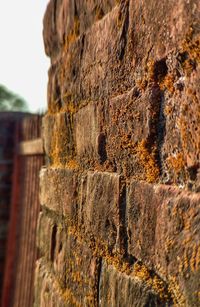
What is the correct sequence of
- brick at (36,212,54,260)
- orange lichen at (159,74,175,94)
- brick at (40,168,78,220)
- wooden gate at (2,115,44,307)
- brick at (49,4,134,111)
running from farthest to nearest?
wooden gate at (2,115,44,307)
brick at (36,212,54,260)
brick at (40,168,78,220)
brick at (49,4,134,111)
orange lichen at (159,74,175,94)

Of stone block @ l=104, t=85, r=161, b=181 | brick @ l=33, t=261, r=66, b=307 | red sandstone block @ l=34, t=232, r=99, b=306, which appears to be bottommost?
brick @ l=33, t=261, r=66, b=307

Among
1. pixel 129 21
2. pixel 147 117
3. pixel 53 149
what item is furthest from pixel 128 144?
pixel 53 149

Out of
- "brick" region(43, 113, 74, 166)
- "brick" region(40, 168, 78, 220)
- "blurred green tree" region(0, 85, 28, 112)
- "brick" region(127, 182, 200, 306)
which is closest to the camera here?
"brick" region(127, 182, 200, 306)

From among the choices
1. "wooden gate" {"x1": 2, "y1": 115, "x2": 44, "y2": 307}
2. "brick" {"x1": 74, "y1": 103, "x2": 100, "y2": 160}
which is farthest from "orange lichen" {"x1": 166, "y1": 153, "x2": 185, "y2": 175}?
"wooden gate" {"x1": 2, "y1": 115, "x2": 44, "y2": 307}

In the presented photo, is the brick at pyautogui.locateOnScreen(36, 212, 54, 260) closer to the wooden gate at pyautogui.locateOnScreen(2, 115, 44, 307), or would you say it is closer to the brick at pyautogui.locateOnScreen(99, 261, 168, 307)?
the brick at pyautogui.locateOnScreen(99, 261, 168, 307)

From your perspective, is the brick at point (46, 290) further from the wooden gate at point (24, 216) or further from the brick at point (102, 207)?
the wooden gate at point (24, 216)

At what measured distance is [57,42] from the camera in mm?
2012

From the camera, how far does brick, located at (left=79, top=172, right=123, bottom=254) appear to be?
1.31m

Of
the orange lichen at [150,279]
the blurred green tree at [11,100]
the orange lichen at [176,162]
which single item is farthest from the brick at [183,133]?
the blurred green tree at [11,100]

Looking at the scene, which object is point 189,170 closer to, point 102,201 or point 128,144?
point 128,144

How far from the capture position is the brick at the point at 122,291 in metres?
1.11

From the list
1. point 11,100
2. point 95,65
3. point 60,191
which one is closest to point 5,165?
point 60,191

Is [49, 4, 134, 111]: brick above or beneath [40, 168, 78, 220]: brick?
above

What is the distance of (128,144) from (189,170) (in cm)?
31
